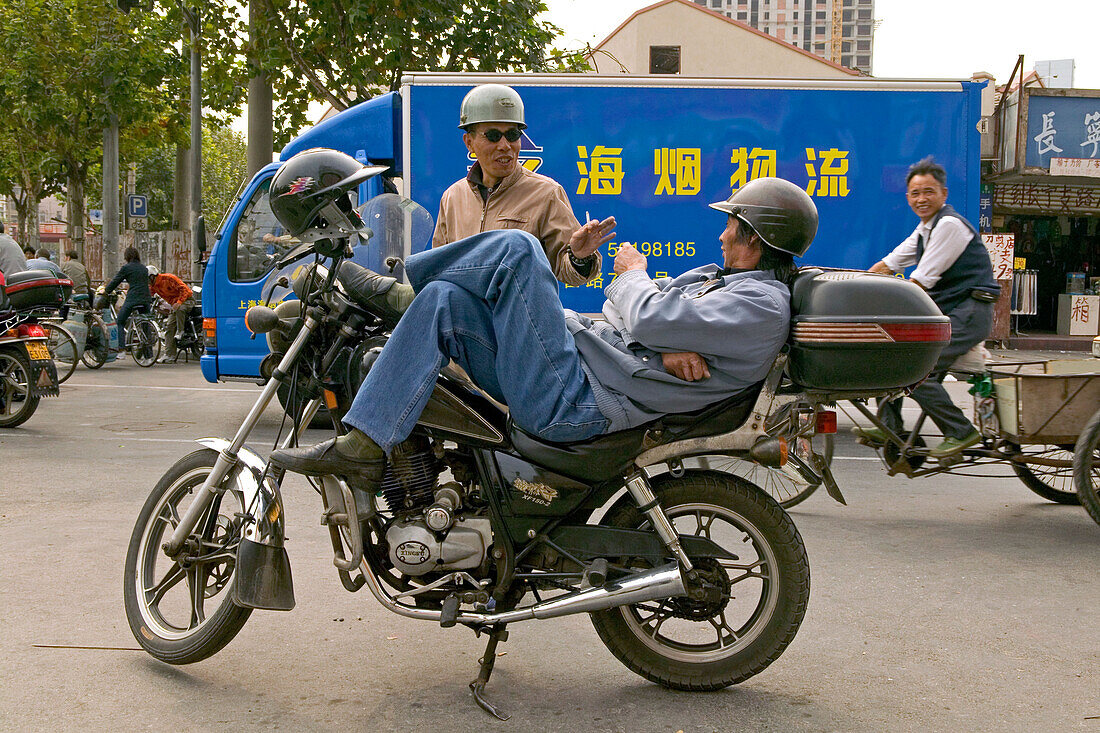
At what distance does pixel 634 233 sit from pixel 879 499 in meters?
3.31

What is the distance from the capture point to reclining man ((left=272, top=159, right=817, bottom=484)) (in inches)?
116

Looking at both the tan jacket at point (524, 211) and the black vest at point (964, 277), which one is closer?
the tan jacket at point (524, 211)

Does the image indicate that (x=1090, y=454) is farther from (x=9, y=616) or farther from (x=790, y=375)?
(x=9, y=616)

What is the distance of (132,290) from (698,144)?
9.55 m

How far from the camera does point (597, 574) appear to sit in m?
3.05

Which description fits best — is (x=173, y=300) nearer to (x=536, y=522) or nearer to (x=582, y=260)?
(x=582, y=260)

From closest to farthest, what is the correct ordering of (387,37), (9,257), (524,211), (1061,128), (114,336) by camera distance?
(524,211), (9,257), (387,37), (114,336), (1061,128)

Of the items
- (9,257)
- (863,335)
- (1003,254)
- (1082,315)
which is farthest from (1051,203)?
(863,335)

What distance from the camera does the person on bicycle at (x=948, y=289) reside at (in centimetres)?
553

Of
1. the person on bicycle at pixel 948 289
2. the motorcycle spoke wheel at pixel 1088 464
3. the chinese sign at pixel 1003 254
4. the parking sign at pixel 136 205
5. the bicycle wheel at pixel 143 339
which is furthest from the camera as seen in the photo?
the parking sign at pixel 136 205

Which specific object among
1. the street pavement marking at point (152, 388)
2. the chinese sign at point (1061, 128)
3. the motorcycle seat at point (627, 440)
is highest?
the chinese sign at point (1061, 128)

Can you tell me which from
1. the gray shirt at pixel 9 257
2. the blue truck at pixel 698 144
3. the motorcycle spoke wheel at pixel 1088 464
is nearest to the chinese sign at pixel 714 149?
the blue truck at pixel 698 144

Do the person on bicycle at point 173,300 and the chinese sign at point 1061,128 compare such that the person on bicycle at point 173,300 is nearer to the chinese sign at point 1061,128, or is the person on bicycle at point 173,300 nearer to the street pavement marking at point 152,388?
the street pavement marking at point 152,388

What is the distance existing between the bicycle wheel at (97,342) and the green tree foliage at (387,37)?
13.9 ft
